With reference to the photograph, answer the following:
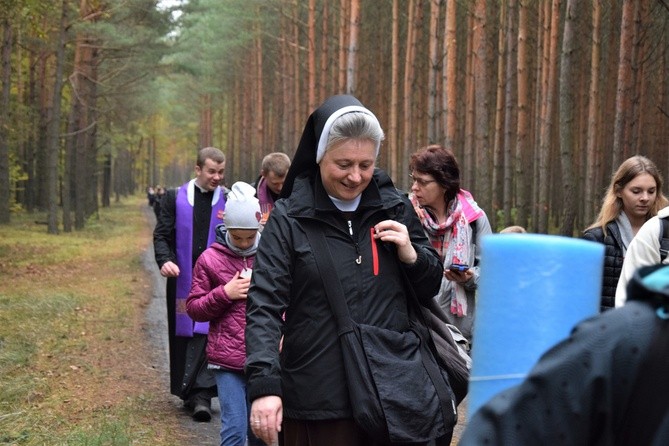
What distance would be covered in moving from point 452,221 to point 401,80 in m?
33.6

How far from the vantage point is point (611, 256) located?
5957 millimetres

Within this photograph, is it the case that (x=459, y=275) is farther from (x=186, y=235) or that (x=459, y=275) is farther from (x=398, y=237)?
(x=186, y=235)

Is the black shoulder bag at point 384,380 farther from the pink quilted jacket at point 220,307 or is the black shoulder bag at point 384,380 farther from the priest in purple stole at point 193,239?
the priest in purple stole at point 193,239

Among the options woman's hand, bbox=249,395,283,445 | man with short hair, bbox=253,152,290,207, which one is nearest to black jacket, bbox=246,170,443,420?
woman's hand, bbox=249,395,283,445

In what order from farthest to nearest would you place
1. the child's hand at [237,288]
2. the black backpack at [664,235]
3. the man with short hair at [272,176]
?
the man with short hair at [272,176], the child's hand at [237,288], the black backpack at [664,235]

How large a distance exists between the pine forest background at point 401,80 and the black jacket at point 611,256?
34.6ft

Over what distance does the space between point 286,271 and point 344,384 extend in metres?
0.45

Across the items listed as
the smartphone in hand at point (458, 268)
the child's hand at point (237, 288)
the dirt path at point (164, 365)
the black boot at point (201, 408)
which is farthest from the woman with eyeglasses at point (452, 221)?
the black boot at point (201, 408)

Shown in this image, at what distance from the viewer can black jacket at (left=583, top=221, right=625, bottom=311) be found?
593cm

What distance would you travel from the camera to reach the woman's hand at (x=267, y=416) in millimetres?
3332

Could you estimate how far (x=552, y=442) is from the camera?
152 cm

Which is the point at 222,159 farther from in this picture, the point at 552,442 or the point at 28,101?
the point at 28,101

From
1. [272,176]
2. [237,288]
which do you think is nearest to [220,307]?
[237,288]

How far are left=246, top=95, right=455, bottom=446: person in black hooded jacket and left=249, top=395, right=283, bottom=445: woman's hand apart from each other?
133mm
